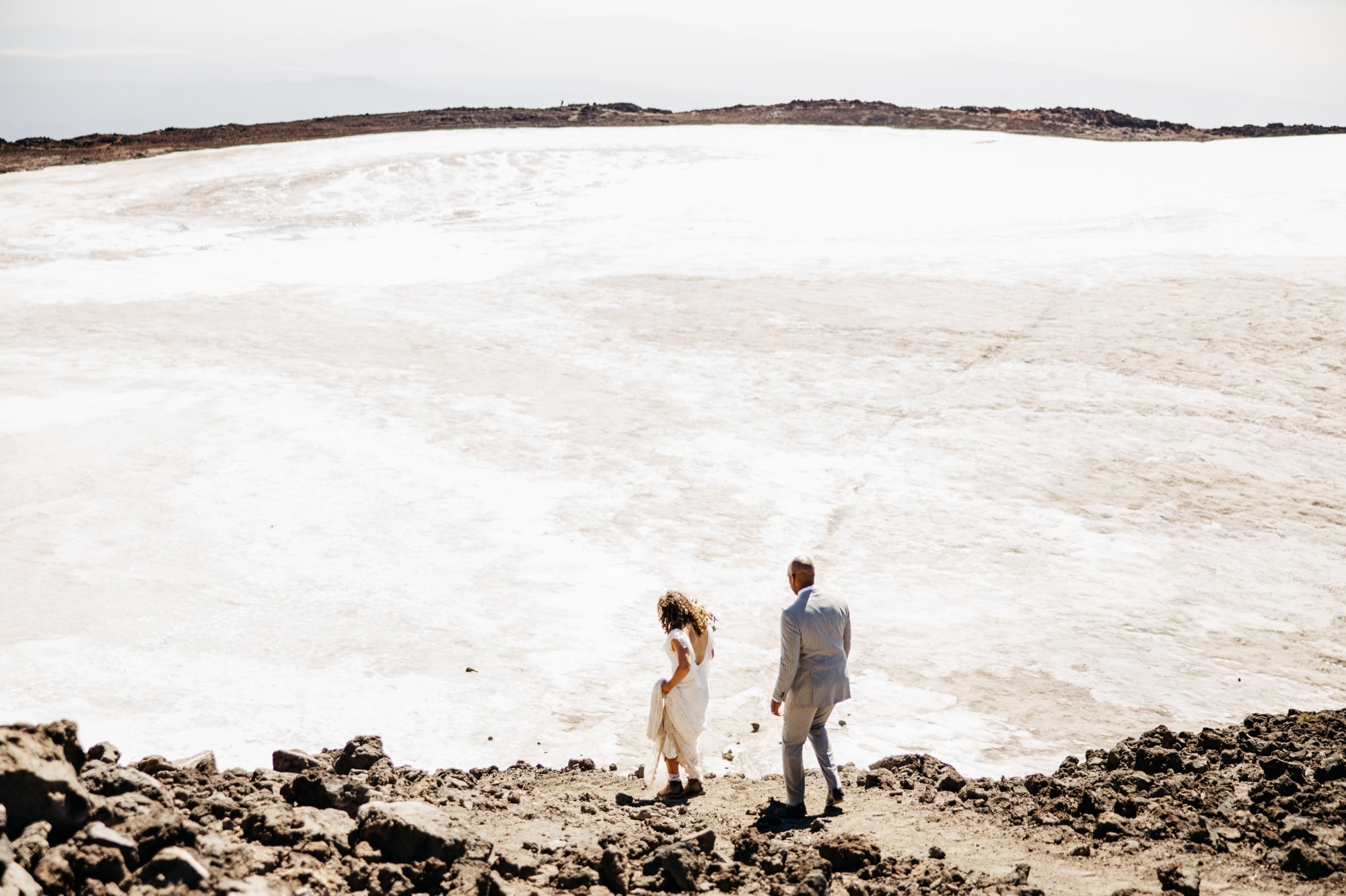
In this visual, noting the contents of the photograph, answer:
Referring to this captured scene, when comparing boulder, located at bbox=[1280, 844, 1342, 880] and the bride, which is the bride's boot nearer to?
the bride

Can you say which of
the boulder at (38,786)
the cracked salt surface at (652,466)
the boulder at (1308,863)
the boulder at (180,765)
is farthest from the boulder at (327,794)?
the boulder at (1308,863)

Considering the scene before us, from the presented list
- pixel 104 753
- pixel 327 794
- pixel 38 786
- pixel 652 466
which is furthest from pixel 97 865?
pixel 652 466

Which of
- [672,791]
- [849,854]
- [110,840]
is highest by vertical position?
[110,840]

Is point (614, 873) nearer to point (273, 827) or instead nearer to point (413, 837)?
point (413, 837)

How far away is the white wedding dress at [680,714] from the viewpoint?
7207mm

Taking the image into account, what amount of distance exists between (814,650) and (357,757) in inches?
114

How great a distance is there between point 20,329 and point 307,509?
33.5 feet

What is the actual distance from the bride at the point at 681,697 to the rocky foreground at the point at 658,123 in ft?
110

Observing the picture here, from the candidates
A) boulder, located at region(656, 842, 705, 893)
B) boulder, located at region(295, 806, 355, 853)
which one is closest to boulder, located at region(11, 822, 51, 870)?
boulder, located at region(295, 806, 355, 853)

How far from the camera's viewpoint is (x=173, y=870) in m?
4.62

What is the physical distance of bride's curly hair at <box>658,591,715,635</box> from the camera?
7.21 metres

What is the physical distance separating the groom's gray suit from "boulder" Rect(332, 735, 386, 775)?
253 cm

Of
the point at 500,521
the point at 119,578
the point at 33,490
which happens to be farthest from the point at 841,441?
the point at 33,490

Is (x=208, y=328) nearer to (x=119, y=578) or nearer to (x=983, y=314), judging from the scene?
(x=119, y=578)
